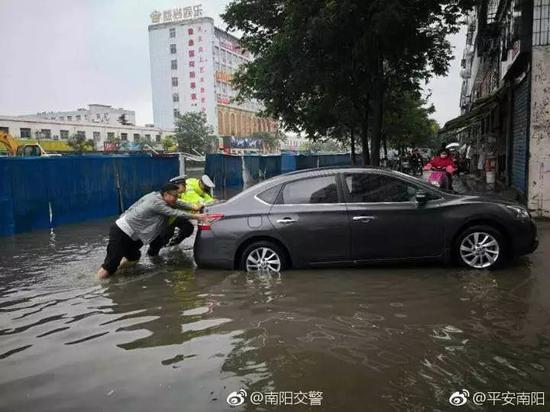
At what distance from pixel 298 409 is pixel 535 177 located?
9.93 meters

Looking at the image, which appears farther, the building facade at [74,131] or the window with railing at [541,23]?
the building facade at [74,131]

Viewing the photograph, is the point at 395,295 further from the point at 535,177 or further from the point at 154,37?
the point at 154,37

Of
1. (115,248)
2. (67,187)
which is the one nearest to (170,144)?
(67,187)

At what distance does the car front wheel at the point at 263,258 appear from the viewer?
22.2 ft

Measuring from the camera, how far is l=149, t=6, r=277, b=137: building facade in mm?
96438

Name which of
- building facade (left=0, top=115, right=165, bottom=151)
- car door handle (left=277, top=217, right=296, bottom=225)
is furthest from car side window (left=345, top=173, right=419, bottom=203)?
building facade (left=0, top=115, right=165, bottom=151)

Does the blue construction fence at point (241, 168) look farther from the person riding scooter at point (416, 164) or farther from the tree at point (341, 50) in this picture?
the person riding scooter at point (416, 164)

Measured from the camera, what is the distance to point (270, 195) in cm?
688

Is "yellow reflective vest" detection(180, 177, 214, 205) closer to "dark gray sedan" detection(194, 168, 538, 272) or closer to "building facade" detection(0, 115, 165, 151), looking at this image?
"dark gray sedan" detection(194, 168, 538, 272)

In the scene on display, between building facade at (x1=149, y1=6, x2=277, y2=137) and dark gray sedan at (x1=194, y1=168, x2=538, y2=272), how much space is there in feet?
307

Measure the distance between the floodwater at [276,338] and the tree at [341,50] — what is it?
8053 millimetres

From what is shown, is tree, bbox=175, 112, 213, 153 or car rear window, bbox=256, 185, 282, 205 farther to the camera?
tree, bbox=175, 112, 213, 153

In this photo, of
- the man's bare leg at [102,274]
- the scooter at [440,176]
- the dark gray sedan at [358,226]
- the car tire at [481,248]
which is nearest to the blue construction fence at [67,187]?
the man's bare leg at [102,274]

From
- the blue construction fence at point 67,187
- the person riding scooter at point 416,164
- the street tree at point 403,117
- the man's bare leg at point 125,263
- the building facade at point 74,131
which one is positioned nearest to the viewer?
the man's bare leg at point 125,263
